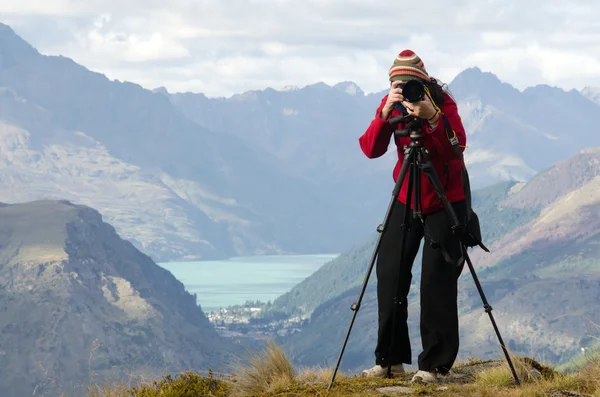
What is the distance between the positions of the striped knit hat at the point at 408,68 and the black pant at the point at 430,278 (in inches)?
47.4

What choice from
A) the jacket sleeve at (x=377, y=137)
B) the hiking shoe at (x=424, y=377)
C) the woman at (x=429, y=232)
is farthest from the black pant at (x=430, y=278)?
the jacket sleeve at (x=377, y=137)

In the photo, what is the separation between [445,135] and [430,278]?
1.39 metres

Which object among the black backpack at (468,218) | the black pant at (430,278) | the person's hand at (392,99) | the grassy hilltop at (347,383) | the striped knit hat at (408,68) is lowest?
the grassy hilltop at (347,383)

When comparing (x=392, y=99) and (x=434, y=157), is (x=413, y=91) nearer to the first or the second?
(x=392, y=99)

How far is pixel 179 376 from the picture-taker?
950cm

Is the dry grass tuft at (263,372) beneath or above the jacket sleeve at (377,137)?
beneath

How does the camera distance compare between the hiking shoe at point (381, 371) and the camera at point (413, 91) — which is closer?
the camera at point (413, 91)

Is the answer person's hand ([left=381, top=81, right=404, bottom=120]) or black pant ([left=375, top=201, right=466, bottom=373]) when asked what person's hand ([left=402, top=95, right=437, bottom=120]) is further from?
black pant ([left=375, top=201, right=466, bottom=373])

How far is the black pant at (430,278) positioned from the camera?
8.52m

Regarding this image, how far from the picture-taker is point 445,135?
27.0ft

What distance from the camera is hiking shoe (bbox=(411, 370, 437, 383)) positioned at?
8586 millimetres

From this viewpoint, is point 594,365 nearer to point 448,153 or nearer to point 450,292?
point 450,292

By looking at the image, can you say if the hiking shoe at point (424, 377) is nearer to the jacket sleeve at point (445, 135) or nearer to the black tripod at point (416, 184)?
the black tripod at point (416, 184)

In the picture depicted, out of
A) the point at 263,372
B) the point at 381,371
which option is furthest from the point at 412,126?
the point at 263,372
